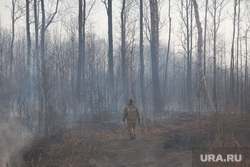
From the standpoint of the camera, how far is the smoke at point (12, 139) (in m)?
6.89

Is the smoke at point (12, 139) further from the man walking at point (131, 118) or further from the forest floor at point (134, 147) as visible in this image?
the man walking at point (131, 118)

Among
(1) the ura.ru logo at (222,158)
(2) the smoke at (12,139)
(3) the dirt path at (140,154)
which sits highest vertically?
(1) the ura.ru logo at (222,158)

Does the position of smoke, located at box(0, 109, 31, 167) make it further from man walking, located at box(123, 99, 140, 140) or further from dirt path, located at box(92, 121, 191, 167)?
man walking, located at box(123, 99, 140, 140)

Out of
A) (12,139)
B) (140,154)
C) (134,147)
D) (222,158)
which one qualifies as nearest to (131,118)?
(134,147)

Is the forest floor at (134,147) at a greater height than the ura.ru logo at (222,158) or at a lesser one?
lesser

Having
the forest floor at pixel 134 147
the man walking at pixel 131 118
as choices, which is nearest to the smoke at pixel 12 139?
the forest floor at pixel 134 147

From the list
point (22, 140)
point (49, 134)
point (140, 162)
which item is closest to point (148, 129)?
point (140, 162)

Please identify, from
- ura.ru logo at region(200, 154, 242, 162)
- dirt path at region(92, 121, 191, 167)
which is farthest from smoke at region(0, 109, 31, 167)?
ura.ru logo at region(200, 154, 242, 162)

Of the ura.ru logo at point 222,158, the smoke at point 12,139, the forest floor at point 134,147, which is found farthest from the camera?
the smoke at point 12,139

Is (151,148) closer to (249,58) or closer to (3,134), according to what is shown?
(3,134)

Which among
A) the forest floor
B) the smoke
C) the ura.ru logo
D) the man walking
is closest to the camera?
the ura.ru logo

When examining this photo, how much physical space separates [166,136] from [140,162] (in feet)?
9.53

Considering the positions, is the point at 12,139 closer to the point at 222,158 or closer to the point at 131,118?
the point at 131,118

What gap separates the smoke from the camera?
271 inches
